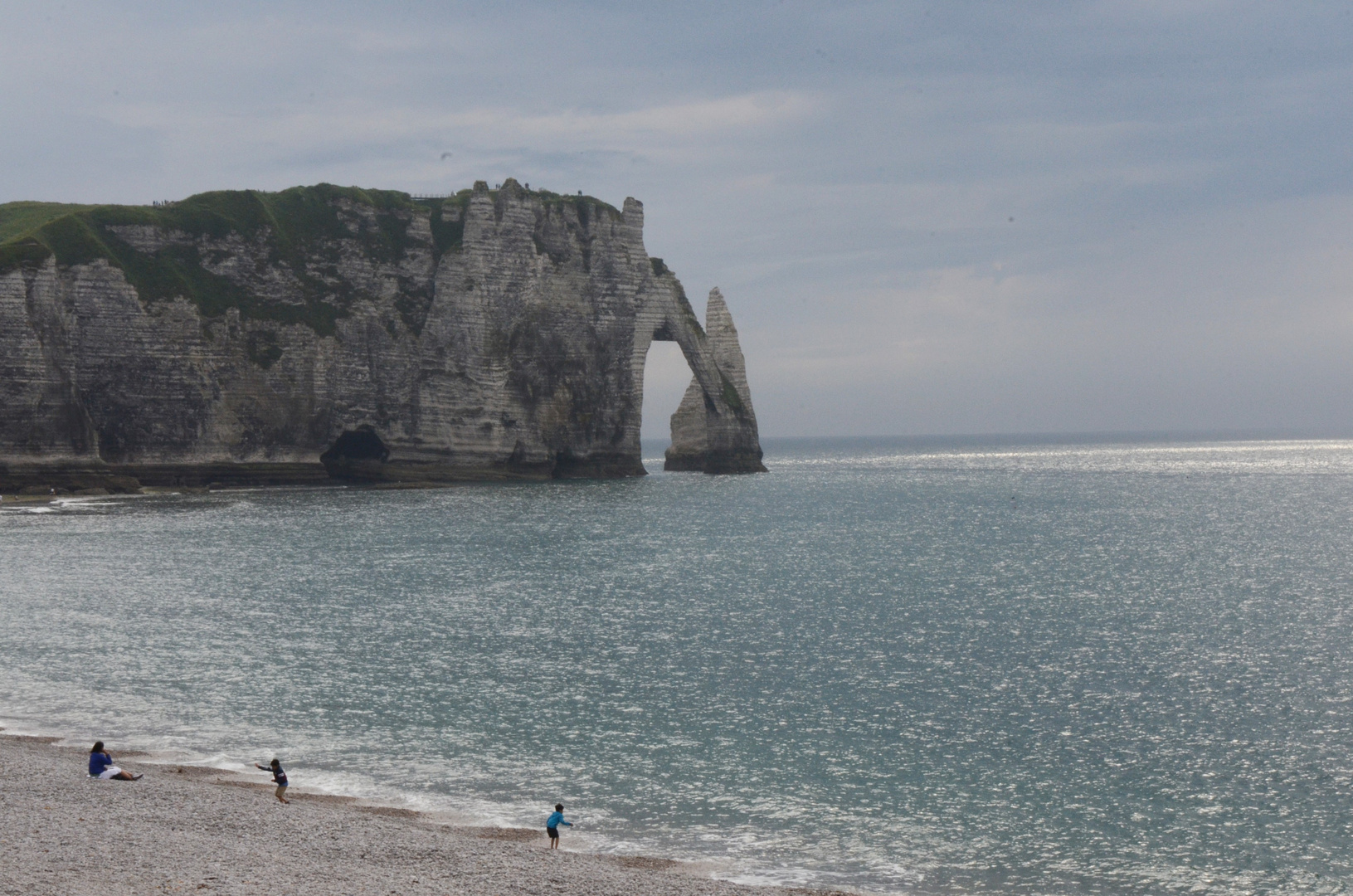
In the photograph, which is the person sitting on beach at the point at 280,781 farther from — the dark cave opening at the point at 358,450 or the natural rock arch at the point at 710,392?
the natural rock arch at the point at 710,392

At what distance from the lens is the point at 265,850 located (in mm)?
16719

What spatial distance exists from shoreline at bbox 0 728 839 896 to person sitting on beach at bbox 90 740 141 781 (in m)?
0.21

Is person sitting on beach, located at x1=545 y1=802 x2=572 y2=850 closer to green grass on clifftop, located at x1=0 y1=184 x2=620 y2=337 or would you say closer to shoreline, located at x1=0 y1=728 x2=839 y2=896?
shoreline, located at x1=0 y1=728 x2=839 y2=896

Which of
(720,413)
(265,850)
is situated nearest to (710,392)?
(720,413)

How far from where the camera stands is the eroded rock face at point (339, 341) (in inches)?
3676

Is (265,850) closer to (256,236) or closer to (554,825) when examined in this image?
(554,825)

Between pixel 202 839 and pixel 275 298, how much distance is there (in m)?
97.8

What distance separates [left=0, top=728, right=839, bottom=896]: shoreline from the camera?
15172 millimetres

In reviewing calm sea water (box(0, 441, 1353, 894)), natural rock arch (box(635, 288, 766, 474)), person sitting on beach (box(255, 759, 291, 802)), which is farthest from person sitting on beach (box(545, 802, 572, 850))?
natural rock arch (box(635, 288, 766, 474))

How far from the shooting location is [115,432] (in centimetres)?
9569

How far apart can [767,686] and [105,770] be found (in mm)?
16463

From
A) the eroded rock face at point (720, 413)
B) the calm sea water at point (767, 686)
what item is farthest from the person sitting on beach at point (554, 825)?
the eroded rock face at point (720, 413)

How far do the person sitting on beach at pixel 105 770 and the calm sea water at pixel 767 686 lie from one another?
288cm

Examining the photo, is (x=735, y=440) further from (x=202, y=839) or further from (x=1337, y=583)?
(x=202, y=839)
